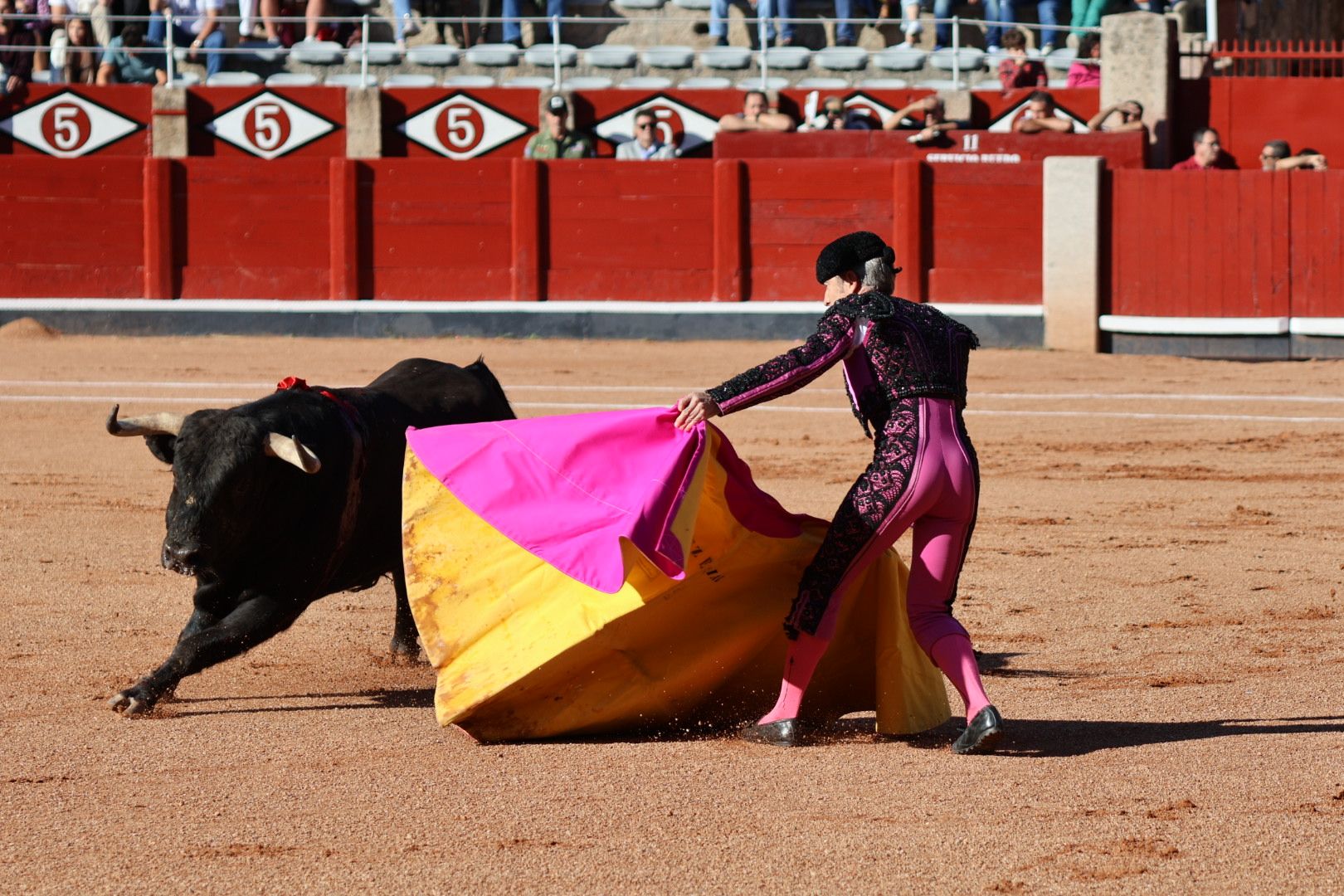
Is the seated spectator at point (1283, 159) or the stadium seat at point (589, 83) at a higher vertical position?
the stadium seat at point (589, 83)

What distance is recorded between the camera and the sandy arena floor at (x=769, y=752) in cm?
297

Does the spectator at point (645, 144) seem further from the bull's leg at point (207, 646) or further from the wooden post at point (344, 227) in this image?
the bull's leg at point (207, 646)

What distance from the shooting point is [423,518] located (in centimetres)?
391

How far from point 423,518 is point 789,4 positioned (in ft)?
36.6

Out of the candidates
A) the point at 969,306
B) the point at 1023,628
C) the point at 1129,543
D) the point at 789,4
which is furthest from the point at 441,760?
the point at 789,4

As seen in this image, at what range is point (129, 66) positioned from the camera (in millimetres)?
13969

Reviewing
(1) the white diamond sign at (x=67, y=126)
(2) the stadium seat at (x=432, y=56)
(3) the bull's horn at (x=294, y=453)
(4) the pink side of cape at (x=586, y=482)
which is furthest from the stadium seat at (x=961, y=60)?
(3) the bull's horn at (x=294, y=453)

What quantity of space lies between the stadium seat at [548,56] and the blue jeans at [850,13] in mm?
2045

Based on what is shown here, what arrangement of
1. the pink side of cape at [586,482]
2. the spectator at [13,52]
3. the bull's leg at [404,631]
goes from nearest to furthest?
the pink side of cape at [586,482], the bull's leg at [404,631], the spectator at [13,52]

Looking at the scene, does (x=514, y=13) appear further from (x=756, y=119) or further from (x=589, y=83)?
(x=756, y=119)

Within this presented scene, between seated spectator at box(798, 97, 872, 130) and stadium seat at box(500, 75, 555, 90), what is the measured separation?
6.48 ft

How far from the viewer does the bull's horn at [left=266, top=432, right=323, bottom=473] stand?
3.90m

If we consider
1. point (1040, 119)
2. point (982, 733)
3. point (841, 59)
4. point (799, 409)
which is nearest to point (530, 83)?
point (841, 59)

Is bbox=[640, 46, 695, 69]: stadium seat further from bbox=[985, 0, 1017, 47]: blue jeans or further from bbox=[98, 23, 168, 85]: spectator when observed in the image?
bbox=[98, 23, 168, 85]: spectator
